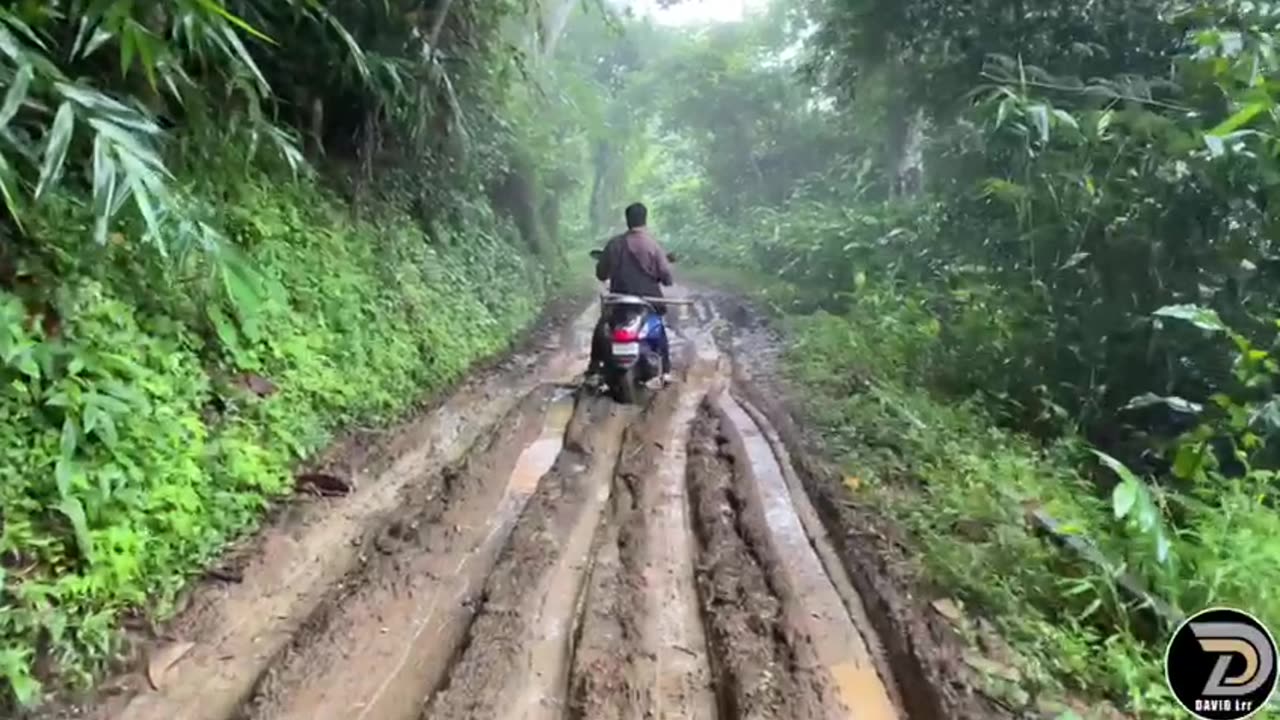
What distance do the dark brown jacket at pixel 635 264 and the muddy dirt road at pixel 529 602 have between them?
88.6 inches

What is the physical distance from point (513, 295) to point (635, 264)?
4.81m

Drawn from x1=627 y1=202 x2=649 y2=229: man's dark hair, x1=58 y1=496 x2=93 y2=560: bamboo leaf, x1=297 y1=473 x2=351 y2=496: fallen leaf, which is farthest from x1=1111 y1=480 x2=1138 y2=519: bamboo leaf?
x1=627 y1=202 x2=649 y2=229: man's dark hair

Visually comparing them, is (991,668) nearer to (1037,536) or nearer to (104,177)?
(1037,536)

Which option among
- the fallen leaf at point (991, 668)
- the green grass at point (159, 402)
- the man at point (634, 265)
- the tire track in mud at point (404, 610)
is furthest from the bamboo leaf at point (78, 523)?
the man at point (634, 265)

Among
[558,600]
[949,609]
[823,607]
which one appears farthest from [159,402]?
[949,609]

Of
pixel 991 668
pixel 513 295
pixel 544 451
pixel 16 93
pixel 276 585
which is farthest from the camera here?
pixel 513 295

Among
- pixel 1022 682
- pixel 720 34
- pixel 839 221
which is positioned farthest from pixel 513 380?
pixel 720 34

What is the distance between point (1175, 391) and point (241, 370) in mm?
6017

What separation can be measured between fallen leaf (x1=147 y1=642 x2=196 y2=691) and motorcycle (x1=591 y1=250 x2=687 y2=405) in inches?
181

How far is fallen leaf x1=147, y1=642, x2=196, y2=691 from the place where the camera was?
3.48m

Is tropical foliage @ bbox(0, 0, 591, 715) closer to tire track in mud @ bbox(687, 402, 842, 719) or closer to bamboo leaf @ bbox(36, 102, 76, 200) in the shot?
bamboo leaf @ bbox(36, 102, 76, 200)

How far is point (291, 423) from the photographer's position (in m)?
5.59

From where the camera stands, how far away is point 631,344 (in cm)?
785

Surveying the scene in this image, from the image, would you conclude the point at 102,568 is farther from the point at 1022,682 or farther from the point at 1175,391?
the point at 1175,391
